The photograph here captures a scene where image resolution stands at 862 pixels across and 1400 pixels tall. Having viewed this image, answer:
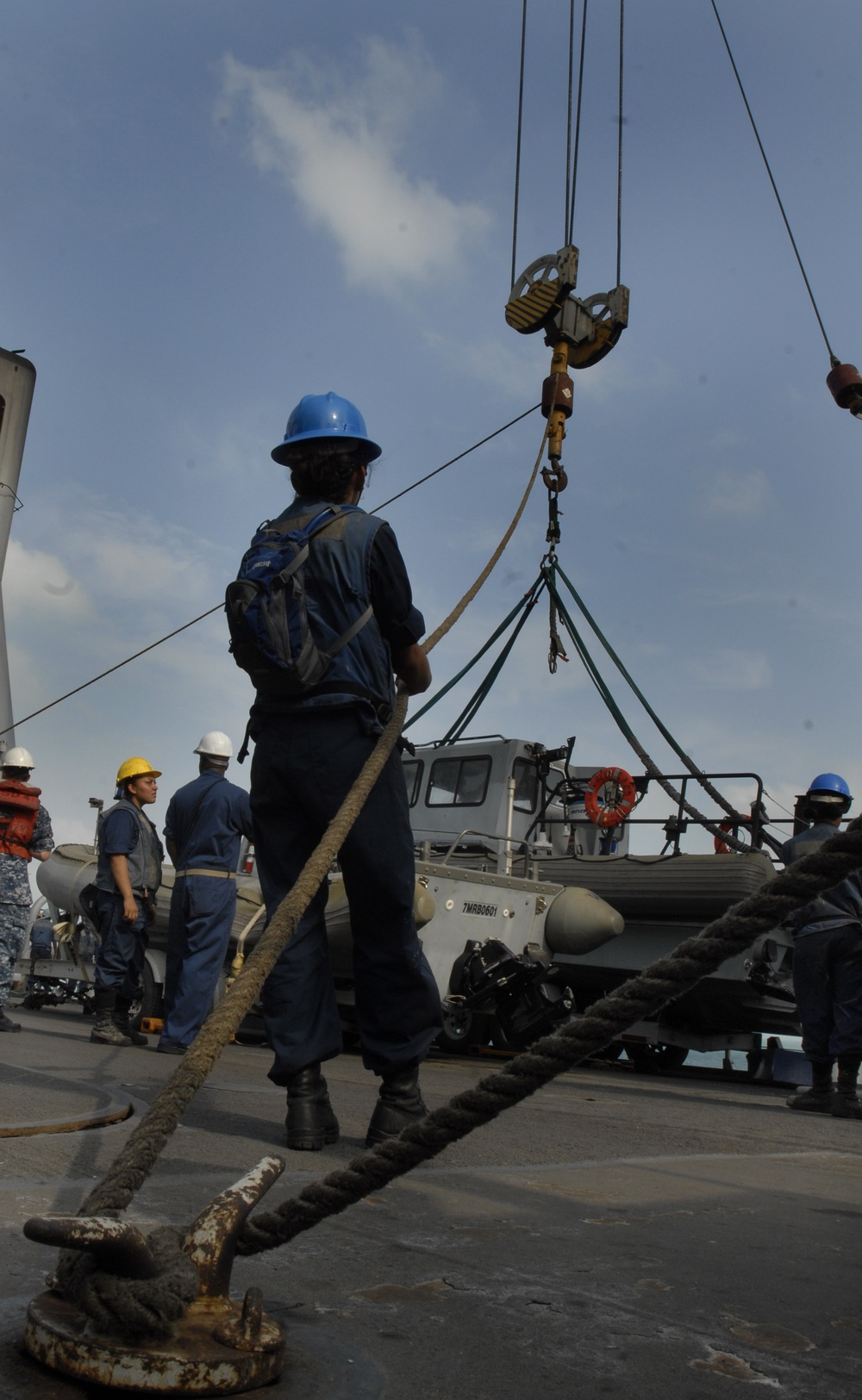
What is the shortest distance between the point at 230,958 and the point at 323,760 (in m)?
6.97

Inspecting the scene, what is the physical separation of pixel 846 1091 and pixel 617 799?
4867mm

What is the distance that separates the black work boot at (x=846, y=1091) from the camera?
17.6 ft

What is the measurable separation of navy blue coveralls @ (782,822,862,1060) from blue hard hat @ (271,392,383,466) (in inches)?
154

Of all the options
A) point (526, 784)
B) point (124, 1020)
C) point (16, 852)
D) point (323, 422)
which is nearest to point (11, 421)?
point (526, 784)

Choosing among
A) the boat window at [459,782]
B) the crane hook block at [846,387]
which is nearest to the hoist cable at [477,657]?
the boat window at [459,782]

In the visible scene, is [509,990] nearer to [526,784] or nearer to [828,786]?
[828,786]

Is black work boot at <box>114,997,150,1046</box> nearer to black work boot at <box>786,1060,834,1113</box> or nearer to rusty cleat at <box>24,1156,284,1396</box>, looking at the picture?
black work boot at <box>786,1060,834,1113</box>

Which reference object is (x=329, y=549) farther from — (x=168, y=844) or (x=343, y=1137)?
(x=168, y=844)

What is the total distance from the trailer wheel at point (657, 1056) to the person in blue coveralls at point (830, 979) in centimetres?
385

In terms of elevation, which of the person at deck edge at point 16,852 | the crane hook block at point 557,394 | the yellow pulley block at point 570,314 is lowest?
the person at deck edge at point 16,852

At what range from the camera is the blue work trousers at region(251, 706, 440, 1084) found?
2.68m

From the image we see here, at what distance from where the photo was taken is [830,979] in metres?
6.07

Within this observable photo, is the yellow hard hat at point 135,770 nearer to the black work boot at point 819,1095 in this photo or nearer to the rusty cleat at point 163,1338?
the black work boot at point 819,1095

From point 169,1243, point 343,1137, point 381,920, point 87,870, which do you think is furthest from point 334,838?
point 87,870
